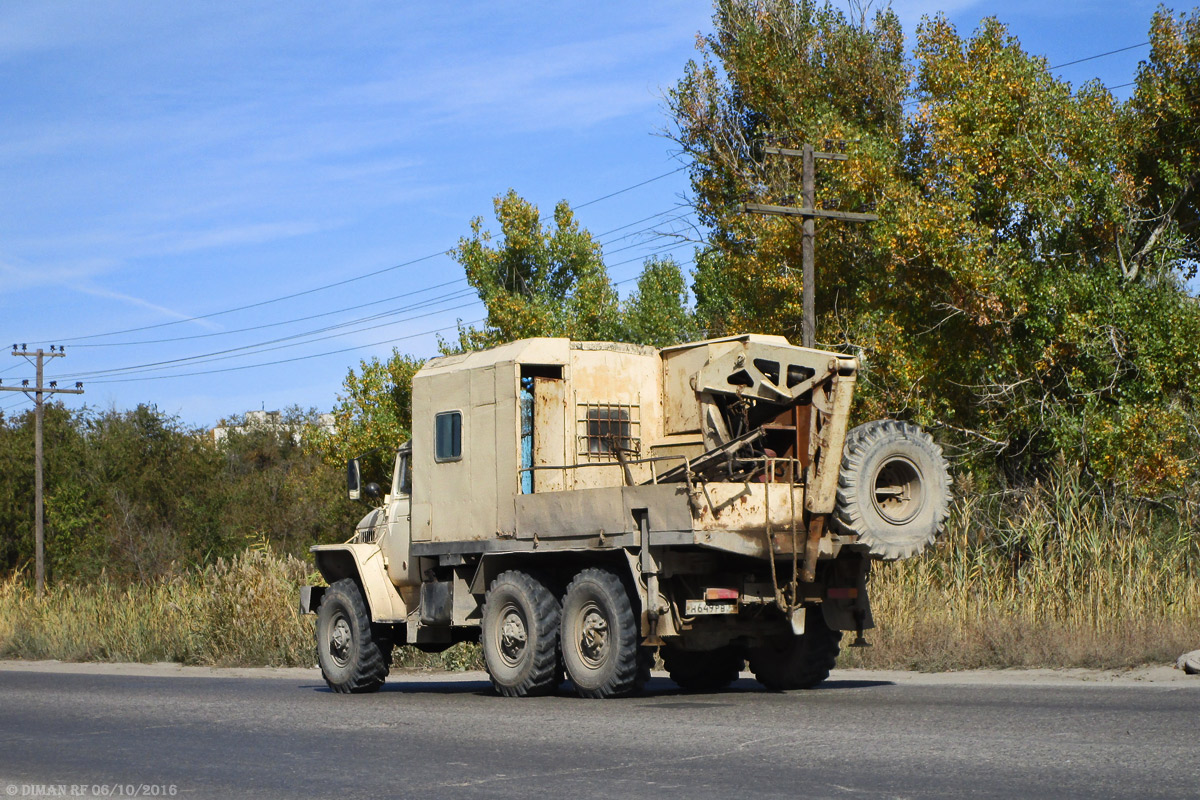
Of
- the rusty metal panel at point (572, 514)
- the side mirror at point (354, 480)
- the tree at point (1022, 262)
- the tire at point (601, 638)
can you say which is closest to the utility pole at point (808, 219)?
the tree at point (1022, 262)

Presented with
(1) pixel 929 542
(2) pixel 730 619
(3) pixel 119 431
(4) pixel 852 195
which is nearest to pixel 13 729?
(2) pixel 730 619

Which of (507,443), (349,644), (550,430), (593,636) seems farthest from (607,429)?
(349,644)

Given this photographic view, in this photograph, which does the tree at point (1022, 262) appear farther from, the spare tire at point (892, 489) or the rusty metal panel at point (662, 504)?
the rusty metal panel at point (662, 504)

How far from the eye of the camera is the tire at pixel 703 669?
14.6 meters

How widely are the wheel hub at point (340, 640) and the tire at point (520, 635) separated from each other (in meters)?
2.25

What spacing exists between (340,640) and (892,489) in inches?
258

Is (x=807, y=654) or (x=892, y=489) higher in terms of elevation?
(x=892, y=489)

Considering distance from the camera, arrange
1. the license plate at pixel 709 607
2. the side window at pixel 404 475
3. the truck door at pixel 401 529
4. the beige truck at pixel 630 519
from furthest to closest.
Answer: the side window at pixel 404 475 → the truck door at pixel 401 529 → the beige truck at pixel 630 519 → the license plate at pixel 709 607

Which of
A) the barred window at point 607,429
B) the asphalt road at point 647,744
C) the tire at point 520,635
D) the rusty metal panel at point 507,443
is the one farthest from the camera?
the barred window at point 607,429

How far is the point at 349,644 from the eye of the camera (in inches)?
608

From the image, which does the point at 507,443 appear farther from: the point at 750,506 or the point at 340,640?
the point at 340,640

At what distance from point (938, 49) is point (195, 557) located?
1268 inches

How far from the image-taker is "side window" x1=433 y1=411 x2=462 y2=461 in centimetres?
1482

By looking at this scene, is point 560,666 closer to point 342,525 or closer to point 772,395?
point 772,395
